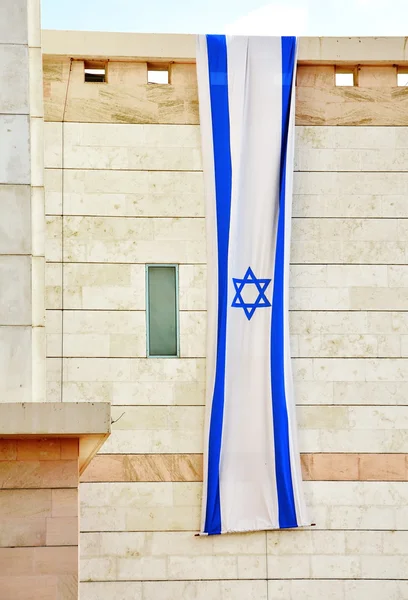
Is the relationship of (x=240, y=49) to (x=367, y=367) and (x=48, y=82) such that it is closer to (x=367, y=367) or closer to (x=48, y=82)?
(x=48, y=82)

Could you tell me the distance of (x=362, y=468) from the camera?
814 inches

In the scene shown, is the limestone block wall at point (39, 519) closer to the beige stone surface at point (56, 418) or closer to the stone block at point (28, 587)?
the stone block at point (28, 587)

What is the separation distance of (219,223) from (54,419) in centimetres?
811

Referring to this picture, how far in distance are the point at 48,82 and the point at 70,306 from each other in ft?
11.8

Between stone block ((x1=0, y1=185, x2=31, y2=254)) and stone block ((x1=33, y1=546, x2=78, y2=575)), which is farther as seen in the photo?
stone block ((x1=0, y1=185, x2=31, y2=254))

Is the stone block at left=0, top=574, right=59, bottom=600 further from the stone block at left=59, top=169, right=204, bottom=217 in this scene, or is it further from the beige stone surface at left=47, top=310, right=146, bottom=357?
the stone block at left=59, top=169, right=204, bottom=217

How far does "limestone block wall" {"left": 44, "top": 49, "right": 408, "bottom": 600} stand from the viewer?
20.2 meters

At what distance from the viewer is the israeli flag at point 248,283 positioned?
20422mm

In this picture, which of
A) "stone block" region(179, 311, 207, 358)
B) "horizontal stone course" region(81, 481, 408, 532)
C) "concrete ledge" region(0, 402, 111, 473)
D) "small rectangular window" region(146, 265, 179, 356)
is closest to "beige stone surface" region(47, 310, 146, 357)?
"small rectangular window" region(146, 265, 179, 356)

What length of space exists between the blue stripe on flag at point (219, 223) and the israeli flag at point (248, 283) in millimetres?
16

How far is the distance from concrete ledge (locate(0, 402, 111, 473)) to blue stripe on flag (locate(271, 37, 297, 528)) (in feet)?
24.2

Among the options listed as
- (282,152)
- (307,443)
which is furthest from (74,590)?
(282,152)

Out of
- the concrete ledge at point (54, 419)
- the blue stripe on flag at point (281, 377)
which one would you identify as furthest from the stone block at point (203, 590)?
the concrete ledge at point (54, 419)

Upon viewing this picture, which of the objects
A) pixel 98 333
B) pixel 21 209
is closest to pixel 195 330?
pixel 98 333
